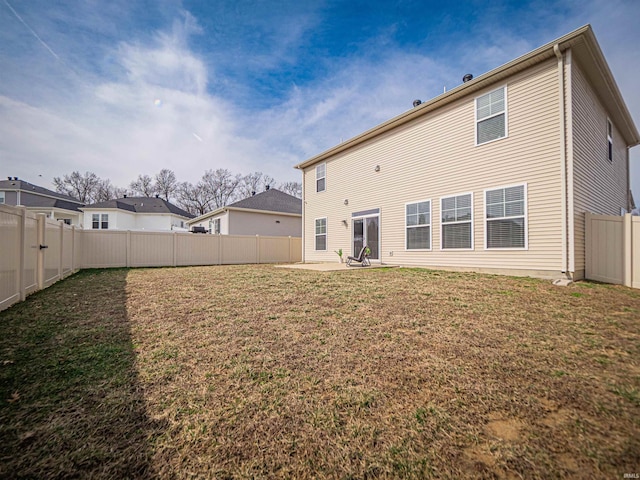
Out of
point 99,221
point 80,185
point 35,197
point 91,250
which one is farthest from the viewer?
point 80,185

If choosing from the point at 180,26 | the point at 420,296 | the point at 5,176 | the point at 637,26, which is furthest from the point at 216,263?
the point at 5,176

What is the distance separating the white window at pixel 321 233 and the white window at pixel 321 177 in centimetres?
153

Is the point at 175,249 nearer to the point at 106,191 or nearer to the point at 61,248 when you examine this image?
the point at 61,248

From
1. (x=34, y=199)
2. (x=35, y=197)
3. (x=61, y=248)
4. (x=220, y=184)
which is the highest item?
(x=220, y=184)

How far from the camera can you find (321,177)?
43.5ft

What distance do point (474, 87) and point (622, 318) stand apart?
21.5 feet

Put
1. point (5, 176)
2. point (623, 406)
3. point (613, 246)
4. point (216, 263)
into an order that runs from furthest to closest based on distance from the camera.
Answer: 1. point (5, 176)
2. point (216, 263)
3. point (613, 246)
4. point (623, 406)

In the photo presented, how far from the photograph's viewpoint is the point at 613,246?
20.1ft

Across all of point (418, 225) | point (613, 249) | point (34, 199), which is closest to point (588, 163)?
point (613, 249)

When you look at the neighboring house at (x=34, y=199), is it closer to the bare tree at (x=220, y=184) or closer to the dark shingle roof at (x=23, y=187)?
the dark shingle roof at (x=23, y=187)

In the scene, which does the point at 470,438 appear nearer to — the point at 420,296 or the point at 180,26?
the point at 420,296

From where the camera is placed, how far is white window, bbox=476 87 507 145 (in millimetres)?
7160

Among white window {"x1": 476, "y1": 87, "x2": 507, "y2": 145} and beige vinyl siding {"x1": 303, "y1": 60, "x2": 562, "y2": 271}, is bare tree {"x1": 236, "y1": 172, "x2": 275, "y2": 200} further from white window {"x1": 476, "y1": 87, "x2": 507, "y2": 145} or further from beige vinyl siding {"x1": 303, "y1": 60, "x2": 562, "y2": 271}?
white window {"x1": 476, "y1": 87, "x2": 507, "y2": 145}

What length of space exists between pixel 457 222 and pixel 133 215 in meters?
28.8
